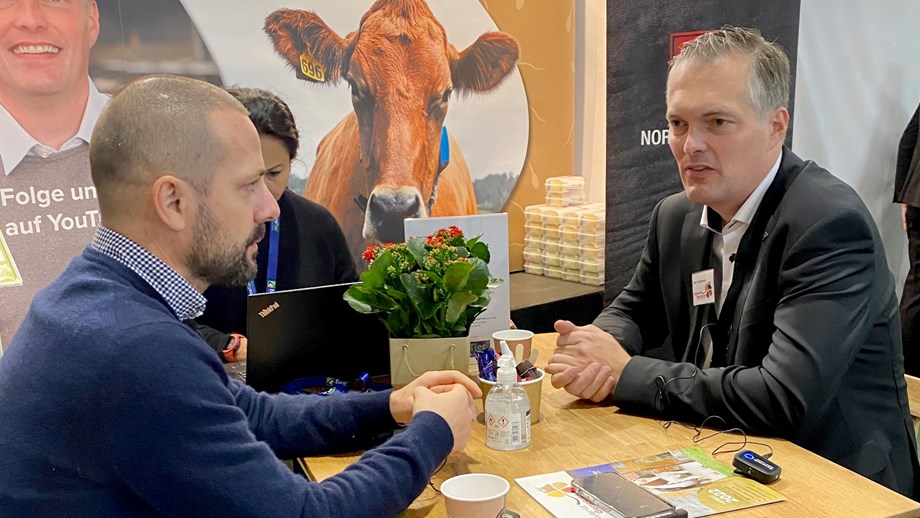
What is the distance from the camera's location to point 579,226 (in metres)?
4.10

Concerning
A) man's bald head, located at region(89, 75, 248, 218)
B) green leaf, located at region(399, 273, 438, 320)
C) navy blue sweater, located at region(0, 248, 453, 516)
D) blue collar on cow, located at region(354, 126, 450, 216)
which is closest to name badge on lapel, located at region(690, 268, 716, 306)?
green leaf, located at region(399, 273, 438, 320)

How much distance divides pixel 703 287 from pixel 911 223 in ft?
10.3

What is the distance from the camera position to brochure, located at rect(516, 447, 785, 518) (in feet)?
4.19

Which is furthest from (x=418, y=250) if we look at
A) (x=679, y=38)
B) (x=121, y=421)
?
(x=679, y=38)

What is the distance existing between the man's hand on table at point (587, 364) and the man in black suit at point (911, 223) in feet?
10.5

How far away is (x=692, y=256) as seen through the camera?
2.09m

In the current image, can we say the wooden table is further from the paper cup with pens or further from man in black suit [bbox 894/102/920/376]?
man in black suit [bbox 894/102/920/376]

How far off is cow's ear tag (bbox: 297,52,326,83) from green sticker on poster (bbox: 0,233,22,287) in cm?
153

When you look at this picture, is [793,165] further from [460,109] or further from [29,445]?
[460,109]

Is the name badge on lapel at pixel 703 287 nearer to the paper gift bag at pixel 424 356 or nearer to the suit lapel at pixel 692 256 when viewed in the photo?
the suit lapel at pixel 692 256

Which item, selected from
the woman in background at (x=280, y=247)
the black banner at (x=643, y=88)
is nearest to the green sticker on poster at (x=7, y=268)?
the woman in background at (x=280, y=247)

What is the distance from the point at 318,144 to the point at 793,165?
2.51 metres

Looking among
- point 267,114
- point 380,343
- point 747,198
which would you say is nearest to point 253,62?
point 267,114

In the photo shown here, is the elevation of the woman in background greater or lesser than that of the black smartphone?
greater
